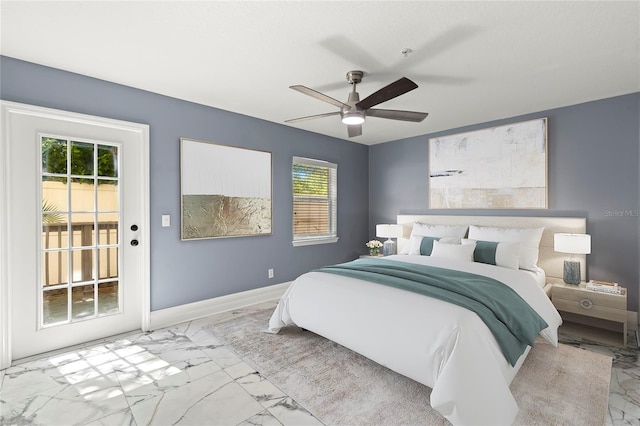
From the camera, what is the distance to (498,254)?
3.33m

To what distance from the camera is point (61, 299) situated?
2.72 meters

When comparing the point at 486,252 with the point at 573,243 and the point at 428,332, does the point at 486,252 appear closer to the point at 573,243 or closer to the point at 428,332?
the point at 573,243

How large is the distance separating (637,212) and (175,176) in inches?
188

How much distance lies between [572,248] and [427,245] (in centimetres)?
140

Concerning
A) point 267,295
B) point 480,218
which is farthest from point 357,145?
point 267,295

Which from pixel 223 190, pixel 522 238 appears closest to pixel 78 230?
pixel 223 190

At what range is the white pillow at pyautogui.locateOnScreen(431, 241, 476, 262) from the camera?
3.44 metres

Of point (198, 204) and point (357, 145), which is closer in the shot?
point (198, 204)

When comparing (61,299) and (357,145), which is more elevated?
(357,145)

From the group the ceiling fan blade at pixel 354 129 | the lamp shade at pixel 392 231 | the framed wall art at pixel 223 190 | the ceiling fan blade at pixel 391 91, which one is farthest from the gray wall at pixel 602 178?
the framed wall art at pixel 223 190

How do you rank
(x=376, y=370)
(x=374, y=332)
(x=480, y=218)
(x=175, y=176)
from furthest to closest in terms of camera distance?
(x=480, y=218)
(x=175, y=176)
(x=376, y=370)
(x=374, y=332)

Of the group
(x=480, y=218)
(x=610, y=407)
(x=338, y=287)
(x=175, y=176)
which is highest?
(x=175, y=176)

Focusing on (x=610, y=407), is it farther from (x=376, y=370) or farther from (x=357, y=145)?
(x=357, y=145)

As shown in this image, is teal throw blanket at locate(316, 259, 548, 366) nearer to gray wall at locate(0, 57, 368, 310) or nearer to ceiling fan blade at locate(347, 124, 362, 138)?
ceiling fan blade at locate(347, 124, 362, 138)
